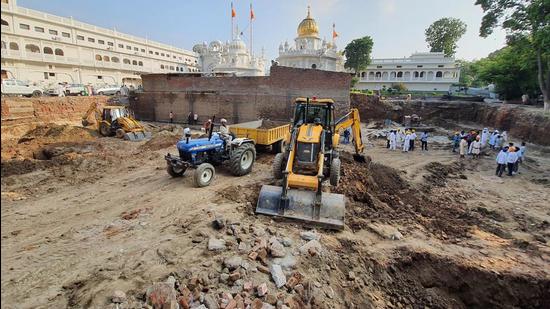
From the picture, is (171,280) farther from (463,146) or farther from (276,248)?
(463,146)

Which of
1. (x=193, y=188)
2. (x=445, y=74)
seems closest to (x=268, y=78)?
(x=193, y=188)

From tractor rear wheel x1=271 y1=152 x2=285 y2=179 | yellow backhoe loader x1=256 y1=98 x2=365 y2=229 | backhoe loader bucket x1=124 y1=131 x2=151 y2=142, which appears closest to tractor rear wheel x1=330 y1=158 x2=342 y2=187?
yellow backhoe loader x1=256 y1=98 x2=365 y2=229

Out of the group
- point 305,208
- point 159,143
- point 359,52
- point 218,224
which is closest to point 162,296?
point 218,224

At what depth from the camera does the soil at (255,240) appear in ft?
13.7

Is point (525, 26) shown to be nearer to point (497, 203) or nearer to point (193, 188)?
point (497, 203)

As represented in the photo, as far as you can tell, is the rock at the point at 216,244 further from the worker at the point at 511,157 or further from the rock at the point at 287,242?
the worker at the point at 511,157

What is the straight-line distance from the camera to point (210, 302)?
3.63 m

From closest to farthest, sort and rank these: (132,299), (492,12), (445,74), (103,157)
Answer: (132,299)
(103,157)
(492,12)
(445,74)

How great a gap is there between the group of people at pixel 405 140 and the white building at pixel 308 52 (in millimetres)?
29489

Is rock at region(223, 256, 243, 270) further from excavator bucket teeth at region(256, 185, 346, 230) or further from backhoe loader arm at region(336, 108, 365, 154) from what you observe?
backhoe loader arm at region(336, 108, 365, 154)

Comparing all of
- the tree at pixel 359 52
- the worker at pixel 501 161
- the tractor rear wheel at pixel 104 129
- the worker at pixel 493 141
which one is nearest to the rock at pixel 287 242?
the worker at pixel 501 161

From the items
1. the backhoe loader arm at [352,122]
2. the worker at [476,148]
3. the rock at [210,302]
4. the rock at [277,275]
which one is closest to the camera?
the rock at [210,302]

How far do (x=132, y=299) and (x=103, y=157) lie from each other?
30.1ft

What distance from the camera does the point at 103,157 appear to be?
37.0ft
